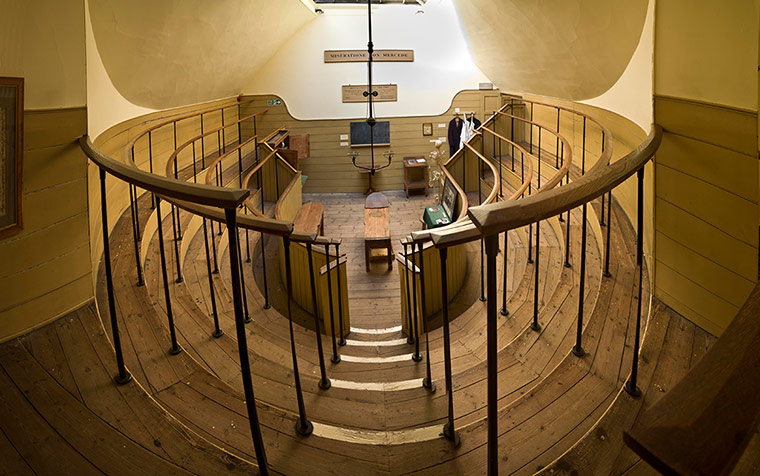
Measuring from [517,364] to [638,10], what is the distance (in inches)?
87.7

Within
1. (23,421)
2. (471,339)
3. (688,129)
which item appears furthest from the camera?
(471,339)

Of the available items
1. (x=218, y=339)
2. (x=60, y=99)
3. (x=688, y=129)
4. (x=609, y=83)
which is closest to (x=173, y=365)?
(x=218, y=339)

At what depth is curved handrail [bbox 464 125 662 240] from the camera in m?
0.91

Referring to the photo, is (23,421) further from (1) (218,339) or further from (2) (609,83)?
(2) (609,83)

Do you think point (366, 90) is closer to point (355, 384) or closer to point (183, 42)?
point (183, 42)

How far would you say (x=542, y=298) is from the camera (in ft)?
9.08

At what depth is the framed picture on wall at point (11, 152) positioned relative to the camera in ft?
5.94

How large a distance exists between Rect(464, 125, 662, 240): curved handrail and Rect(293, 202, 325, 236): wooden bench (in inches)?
175

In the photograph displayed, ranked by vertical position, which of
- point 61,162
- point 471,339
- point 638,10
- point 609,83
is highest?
point 638,10

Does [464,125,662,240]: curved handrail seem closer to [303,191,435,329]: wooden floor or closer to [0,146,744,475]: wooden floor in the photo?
[0,146,744,475]: wooden floor

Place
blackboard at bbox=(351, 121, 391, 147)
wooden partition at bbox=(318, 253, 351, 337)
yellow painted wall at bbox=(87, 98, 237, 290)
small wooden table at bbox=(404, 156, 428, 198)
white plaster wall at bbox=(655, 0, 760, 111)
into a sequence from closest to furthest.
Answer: white plaster wall at bbox=(655, 0, 760, 111), yellow painted wall at bbox=(87, 98, 237, 290), wooden partition at bbox=(318, 253, 351, 337), small wooden table at bbox=(404, 156, 428, 198), blackboard at bbox=(351, 121, 391, 147)

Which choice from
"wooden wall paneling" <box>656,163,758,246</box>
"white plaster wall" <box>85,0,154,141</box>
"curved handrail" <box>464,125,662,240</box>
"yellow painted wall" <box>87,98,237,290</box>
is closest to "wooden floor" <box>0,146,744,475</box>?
"yellow painted wall" <box>87,98,237,290</box>

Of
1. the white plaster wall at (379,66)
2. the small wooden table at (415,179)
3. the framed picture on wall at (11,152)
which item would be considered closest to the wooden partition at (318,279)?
the framed picture on wall at (11,152)

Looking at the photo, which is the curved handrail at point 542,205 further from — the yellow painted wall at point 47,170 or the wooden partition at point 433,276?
the wooden partition at point 433,276
